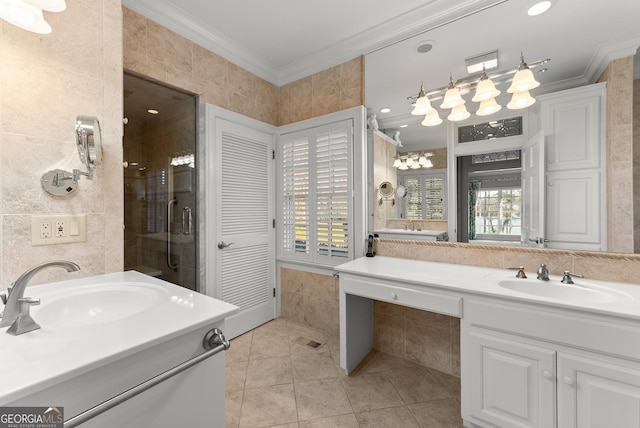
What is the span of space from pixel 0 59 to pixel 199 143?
118 cm

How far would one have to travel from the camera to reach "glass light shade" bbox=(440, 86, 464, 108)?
1.86 m

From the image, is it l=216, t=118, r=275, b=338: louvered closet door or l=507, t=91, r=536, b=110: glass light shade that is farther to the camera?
l=216, t=118, r=275, b=338: louvered closet door

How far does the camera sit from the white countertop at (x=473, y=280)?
114cm

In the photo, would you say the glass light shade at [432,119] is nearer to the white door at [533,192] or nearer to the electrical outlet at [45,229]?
the white door at [533,192]

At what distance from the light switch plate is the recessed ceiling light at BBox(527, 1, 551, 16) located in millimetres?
2722

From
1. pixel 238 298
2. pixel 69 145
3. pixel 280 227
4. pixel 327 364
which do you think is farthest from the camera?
pixel 280 227

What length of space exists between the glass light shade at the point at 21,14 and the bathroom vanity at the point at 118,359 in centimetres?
103

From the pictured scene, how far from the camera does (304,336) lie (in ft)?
8.29

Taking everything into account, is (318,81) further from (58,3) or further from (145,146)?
(58,3)

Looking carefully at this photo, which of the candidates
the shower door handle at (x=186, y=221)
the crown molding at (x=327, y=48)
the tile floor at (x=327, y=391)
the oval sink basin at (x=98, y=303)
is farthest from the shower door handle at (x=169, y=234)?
the crown molding at (x=327, y=48)

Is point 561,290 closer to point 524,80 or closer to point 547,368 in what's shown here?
point 547,368

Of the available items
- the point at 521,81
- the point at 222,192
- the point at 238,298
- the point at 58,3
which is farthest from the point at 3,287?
the point at 521,81

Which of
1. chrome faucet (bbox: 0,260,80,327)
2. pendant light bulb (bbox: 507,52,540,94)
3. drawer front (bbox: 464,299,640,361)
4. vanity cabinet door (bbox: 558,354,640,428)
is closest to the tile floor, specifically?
vanity cabinet door (bbox: 558,354,640,428)

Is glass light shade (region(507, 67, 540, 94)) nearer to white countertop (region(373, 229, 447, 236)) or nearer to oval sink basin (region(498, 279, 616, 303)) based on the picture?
white countertop (region(373, 229, 447, 236))
